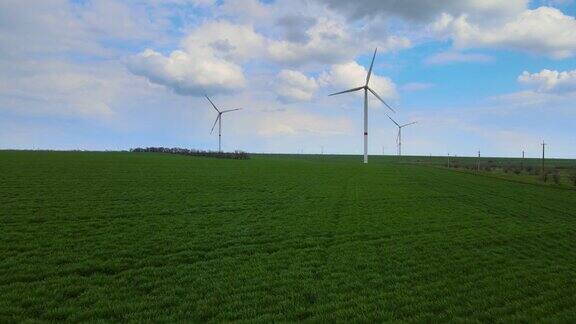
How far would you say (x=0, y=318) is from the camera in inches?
368

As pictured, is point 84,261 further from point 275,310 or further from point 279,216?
point 279,216

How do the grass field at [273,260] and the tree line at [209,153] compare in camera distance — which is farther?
the tree line at [209,153]

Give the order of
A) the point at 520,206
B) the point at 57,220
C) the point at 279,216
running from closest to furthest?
the point at 57,220, the point at 279,216, the point at 520,206

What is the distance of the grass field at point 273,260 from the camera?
10578mm

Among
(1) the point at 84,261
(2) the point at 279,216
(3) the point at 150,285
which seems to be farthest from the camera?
(2) the point at 279,216

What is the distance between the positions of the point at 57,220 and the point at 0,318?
36.2 feet

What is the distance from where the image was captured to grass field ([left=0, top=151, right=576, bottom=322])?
1058cm

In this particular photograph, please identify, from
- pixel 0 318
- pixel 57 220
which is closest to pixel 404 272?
pixel 0 318

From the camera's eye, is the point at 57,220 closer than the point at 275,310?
No

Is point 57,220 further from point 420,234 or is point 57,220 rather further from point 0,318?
point 420,234

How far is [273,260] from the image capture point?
14977 mm

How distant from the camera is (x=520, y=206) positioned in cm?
3200

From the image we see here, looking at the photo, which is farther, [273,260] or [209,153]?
[209,153]

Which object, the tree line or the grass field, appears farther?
the tree line
